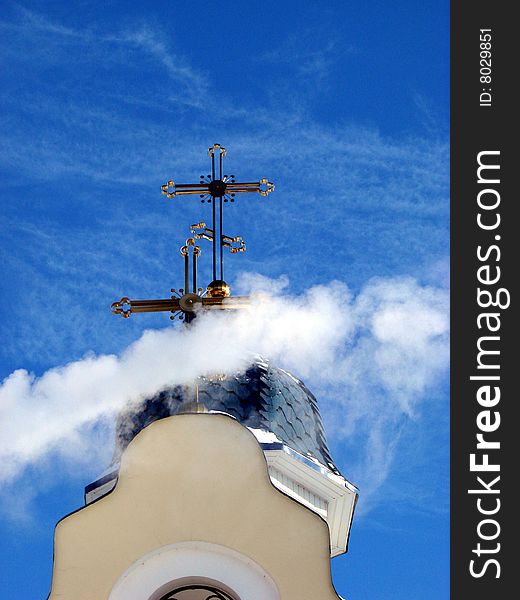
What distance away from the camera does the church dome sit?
42.4ft

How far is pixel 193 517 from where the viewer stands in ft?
34.1

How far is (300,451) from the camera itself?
12836mm

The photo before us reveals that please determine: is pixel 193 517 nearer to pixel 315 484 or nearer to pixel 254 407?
pixel 315 484

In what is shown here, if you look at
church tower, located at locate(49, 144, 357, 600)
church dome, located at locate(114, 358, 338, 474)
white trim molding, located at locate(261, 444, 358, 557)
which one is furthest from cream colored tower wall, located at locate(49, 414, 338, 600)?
church dome, located at locate(114, 358, 338, 474)

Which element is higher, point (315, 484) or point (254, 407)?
point (254, 407)

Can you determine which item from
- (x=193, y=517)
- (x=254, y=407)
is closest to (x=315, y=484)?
(x=254, y=407)

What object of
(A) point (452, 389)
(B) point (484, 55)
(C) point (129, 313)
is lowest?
(A) point (452, 389)

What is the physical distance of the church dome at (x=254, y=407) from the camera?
42.4 ft

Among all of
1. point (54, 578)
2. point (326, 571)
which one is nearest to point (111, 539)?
point (54, 578)

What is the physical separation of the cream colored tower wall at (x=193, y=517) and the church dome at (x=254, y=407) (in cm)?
210

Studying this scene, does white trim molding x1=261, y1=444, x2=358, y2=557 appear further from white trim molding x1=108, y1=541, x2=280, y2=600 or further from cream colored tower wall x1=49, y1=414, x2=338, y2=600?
white trim molding x1=108, y1=541, x2=280, y2=600

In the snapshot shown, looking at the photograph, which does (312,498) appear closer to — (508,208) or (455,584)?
(455,584)

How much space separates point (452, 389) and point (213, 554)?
2209mm

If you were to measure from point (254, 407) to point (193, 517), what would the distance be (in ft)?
9.23
